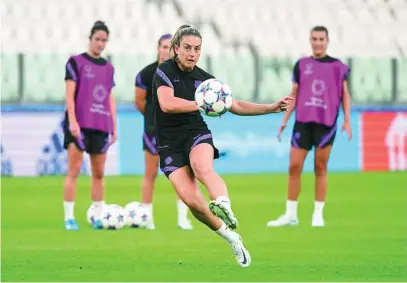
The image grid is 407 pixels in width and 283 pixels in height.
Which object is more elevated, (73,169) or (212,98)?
(212,98)

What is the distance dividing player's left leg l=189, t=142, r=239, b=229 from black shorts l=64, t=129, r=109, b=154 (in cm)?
389

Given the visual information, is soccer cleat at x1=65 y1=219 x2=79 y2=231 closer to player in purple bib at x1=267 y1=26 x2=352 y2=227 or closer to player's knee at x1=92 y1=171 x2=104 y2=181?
player's knee at x1=92 y1=171 x2=104 y2=181

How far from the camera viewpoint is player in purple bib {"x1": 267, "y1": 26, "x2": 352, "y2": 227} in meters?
13.8

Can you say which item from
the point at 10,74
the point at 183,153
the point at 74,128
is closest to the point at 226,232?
the point at 183,153

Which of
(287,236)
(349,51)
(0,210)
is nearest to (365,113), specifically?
(349,51)

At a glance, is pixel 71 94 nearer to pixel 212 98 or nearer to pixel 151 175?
pixel 151 175

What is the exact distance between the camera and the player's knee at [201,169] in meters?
9.40

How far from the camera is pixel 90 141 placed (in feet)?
44.4

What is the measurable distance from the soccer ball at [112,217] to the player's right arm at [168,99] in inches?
153

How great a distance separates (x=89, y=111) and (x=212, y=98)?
465cm

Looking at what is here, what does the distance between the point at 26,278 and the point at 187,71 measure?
7.41 feet

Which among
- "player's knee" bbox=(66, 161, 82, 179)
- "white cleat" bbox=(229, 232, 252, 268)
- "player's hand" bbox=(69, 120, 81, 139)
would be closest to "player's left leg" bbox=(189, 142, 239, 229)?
"white cleat" bbox=(229, 232, 252, 268)

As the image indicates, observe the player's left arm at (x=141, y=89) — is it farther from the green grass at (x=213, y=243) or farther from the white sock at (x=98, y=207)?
the green grass at (x=213, y=243)

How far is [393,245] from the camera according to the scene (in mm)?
11531
